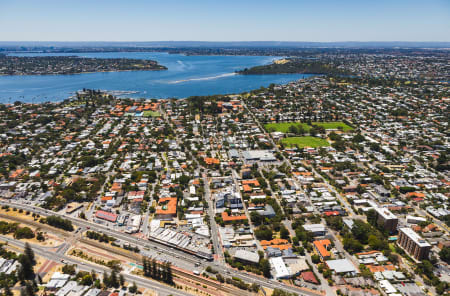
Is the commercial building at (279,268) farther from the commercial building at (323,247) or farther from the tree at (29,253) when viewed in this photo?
the tree at (29,253)

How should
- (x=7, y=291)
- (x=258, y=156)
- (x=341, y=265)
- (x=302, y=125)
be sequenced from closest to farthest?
(x=7, y=291) < (x=341, y=265) < (x=258, y=156) < (x=302, y=125)

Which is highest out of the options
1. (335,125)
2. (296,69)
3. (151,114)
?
(296,69)

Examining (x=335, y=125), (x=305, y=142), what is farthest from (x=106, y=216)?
(x=335, y=125)

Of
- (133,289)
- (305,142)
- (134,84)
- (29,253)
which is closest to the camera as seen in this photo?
(133,289)

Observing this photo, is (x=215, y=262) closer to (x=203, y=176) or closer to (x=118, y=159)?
(x=203, y=176)

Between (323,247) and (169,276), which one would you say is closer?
(169,276)

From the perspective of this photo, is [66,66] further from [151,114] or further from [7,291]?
[7,291]

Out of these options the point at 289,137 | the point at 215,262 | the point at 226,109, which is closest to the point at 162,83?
the point at 226,109
